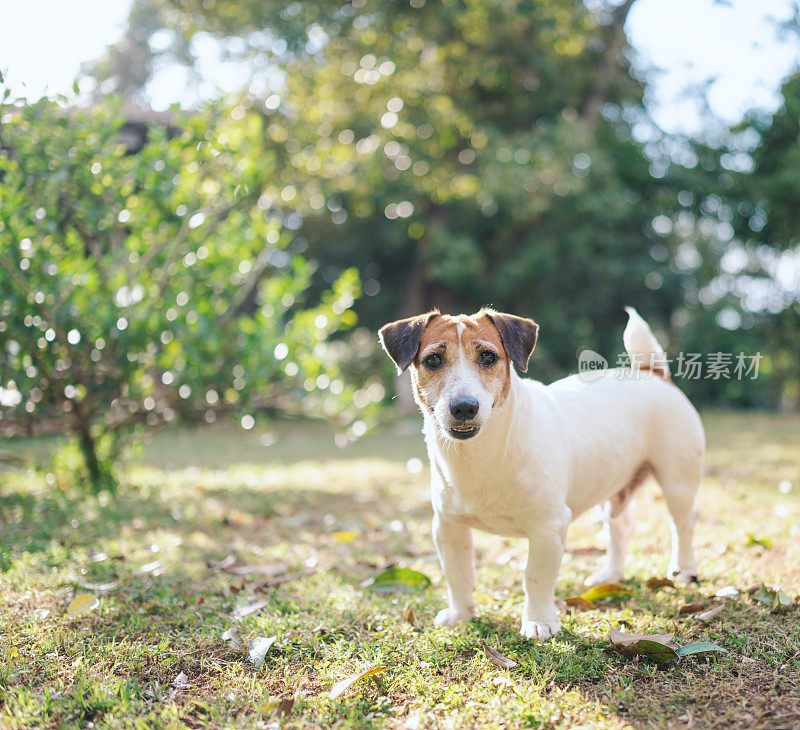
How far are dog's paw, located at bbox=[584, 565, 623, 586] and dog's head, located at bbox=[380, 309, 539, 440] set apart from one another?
1486 millimetres

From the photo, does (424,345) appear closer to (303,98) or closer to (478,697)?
(478,697)

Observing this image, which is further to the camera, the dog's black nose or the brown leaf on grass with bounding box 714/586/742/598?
the brown leaf on grass with bounding box 714/586/742/598

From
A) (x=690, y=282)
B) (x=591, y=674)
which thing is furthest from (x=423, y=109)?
(x=591, y=674)

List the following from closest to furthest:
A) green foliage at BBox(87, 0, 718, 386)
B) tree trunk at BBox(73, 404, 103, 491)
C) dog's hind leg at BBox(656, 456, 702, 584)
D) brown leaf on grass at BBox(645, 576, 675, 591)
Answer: brown leaf on grass at BBox(645, 576, 675, 591) < dog's hind leg at BBox(656, 456, 702, 584) < tree trunk at BBox(73, 404, 103, 491) < green foliage at BBox(87, 0, 718, 386)

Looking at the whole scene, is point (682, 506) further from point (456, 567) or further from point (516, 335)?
point (516, 335)

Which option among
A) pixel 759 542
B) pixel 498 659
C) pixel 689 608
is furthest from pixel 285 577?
pixel 759 542

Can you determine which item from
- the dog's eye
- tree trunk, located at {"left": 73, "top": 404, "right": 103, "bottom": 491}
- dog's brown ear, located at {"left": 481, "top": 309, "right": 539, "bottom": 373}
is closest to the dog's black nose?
the dog's eye

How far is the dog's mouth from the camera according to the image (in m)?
2.95

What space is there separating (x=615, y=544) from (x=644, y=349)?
3.98 ft

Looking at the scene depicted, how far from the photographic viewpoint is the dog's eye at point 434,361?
3.16 metres

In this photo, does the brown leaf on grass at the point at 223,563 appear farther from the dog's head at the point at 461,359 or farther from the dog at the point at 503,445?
the dog's head at the point at 461,359

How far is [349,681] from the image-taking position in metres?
2.66

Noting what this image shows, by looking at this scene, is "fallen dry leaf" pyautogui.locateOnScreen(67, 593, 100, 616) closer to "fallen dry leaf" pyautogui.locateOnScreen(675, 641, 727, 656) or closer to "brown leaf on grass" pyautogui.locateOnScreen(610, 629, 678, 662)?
"brown leaf on grass" pyautogui.locateOnScreen(610, 629, 678, 662)

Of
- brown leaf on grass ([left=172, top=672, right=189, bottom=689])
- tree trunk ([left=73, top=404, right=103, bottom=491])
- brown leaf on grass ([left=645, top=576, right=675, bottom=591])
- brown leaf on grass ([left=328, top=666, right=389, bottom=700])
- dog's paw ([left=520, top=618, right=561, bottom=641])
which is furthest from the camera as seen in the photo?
tree trunk ([left=73, top=404, right=103, bottom=491])
